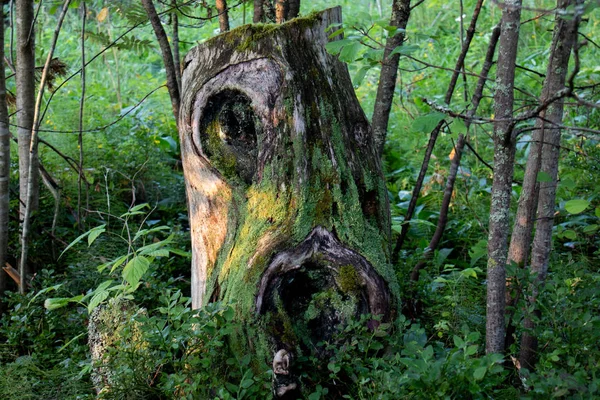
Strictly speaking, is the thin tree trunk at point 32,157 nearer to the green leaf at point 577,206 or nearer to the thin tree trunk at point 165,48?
the thin tree trunk at point 165,48

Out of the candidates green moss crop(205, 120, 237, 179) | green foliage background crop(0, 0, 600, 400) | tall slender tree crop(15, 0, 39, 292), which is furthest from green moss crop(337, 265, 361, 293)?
tall slender tree crop(15, 0, 39, 292)

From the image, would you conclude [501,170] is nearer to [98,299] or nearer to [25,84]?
[98,299]

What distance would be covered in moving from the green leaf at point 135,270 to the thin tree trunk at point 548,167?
68.3 inches

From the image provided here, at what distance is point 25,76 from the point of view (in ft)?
14.5

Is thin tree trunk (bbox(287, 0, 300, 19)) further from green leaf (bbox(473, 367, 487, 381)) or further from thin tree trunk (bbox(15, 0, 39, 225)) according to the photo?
green leaf (bbox(473, 367, 487, 381))

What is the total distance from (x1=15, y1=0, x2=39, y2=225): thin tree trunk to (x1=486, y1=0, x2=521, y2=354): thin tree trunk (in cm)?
298

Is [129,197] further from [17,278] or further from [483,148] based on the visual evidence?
[483,148]

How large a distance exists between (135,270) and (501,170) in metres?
1.68

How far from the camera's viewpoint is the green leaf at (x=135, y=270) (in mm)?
3002

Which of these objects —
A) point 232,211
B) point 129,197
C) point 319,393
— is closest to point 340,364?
point 319,393

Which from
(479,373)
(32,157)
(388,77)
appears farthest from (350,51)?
(32,157)

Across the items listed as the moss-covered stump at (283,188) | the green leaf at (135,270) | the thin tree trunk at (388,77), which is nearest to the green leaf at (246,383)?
the moss-covered stump at (283,188)

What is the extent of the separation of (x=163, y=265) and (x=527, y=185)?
7.87 ft

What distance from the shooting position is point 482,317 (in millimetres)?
3461
